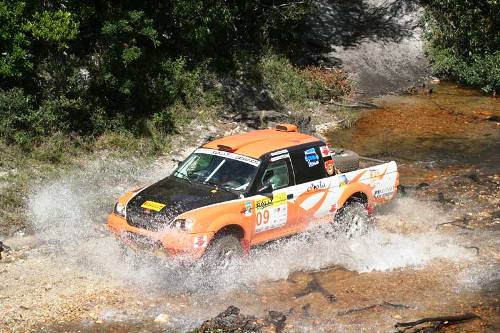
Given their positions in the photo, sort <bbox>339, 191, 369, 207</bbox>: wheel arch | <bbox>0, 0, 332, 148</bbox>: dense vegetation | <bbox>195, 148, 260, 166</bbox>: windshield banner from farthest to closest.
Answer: <bbox>0, 0, 332, 148</bbox>: dense vegetation < <bbox>339, 191, 369, 207</bbox>: wheel arch < <bbox>195, 148, 260, 166</bbox>: windshield banner

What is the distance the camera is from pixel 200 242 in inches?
373

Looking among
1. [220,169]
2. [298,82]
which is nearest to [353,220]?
[220,169]

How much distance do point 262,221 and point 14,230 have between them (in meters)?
4.81

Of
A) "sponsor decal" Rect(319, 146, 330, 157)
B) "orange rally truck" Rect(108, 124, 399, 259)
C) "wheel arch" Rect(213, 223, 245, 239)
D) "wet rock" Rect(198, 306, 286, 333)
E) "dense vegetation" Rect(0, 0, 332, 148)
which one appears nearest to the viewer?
"wet rock" Rect(198, 306, 286, 333)

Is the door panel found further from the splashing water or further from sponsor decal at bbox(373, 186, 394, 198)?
sponsor decal at bbox(373, 186, 394, 198)

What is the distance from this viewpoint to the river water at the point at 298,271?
30.0ft

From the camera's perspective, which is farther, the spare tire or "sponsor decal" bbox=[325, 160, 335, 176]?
the spare tire

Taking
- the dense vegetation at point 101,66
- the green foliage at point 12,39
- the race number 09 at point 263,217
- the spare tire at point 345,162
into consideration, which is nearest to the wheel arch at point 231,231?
the race number 09 at point 263,217

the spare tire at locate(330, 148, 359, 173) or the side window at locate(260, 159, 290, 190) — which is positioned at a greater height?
the side window at locate(260, 159, 290, 190)

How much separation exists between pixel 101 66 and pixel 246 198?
814cm

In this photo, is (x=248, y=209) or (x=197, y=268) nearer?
(x=197, y=268)

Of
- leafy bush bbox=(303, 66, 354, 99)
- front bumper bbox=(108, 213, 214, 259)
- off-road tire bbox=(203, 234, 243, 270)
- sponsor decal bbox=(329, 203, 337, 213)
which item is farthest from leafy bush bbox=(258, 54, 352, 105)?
front bumper bbox=(108, 213, 214, 259)

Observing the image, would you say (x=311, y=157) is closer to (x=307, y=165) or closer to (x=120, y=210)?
(x=307, y=165)

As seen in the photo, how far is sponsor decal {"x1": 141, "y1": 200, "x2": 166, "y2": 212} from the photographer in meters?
9.82
